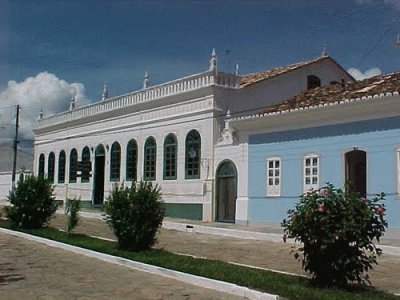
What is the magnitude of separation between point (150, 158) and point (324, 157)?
10.0 meters

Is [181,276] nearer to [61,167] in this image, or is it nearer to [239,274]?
[239,274]

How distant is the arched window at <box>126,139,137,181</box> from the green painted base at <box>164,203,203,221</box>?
10.6 ft

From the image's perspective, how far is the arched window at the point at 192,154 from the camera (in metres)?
24.0

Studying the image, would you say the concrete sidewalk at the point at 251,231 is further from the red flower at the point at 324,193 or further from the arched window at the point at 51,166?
the arched window at the point at 51,166

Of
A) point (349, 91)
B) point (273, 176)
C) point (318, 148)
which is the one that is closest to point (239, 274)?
point (318, 148)

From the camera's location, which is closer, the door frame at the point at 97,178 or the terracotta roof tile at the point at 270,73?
the terracotta roof tile at the point at 270,73

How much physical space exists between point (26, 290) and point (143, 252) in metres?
4.57

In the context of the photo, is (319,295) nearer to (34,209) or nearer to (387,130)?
(387,130)

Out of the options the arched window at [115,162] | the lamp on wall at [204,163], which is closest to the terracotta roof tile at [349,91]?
the lamp on wall at [204,163]

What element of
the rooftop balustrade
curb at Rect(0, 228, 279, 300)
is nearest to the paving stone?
curb at Rect(0, 228, 279, 300)

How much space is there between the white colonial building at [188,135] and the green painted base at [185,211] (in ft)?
0.13

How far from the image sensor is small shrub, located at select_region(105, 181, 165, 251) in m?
13.7

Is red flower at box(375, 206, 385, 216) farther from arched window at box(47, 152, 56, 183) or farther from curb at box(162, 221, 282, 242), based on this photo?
arched window at box(47, 152, 56, 183)

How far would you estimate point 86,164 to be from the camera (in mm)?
30812
